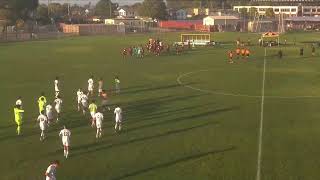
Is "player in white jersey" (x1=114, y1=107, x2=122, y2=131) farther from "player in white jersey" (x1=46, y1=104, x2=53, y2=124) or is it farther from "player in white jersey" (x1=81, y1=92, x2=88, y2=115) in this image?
"player in white jersey" (x1=81, y1=92, x2=88, y2=115)

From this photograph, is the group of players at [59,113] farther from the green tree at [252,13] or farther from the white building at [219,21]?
the green tree at [252,13]

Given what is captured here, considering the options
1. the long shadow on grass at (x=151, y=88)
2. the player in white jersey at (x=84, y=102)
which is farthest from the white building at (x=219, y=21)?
the player in white jersey at (x=84, y=102)

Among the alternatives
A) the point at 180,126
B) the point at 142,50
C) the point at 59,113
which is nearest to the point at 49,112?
the point at 59,113

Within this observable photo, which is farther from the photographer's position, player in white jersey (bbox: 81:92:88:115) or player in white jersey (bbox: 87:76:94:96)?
player in white jersey (bbox: 87:76:94:96)

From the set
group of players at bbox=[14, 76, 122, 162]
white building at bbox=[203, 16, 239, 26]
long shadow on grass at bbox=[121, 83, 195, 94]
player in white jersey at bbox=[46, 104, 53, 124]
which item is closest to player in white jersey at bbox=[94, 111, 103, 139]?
group of players at bbox=[14, 76, 122, 162]

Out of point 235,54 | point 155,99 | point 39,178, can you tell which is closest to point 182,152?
point 39,178

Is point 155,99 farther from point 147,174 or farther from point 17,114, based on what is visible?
point 147,174

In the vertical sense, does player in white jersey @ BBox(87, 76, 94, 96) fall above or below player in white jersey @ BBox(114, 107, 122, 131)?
above

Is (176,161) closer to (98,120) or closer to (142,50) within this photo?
(98,120)

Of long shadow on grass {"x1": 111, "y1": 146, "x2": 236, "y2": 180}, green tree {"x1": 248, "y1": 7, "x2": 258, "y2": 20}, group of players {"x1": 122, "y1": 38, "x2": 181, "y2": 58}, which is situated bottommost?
long shadow on grass {"x1": 111, "y1": 146, "x2": 236, "y2": 180}

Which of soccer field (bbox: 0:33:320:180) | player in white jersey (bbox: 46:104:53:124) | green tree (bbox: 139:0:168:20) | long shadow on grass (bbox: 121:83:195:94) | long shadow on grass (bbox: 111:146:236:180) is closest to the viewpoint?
long shadow on grass (bbox: 111:146:236:180)

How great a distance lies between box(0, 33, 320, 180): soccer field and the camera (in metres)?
20.3

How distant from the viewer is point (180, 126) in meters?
26.9

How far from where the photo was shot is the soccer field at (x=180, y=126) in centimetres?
2030
